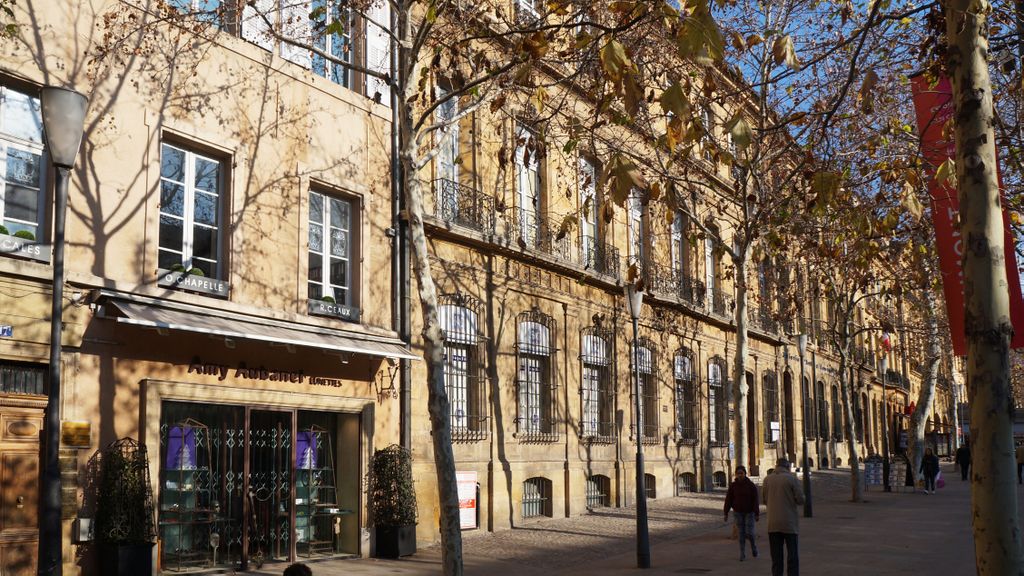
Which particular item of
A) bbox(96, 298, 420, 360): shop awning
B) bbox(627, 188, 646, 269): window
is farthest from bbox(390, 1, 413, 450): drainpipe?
bbox(627, 188, 646, 269): window

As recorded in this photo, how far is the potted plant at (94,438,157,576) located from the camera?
41.0ft

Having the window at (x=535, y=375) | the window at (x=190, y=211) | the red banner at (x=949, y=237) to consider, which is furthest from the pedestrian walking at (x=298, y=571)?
the window at (x=535, y=375)

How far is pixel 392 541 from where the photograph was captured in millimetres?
16922

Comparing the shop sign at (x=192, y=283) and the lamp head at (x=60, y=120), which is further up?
the lamp head at (x=60, y=120)

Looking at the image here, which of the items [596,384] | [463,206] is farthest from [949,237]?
[596,384]

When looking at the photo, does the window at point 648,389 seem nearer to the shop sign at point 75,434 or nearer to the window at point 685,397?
the window at point 685,397

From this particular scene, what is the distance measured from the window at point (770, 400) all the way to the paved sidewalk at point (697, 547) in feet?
34.6

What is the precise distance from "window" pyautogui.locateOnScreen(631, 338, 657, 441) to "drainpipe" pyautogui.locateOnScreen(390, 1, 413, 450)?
1064 centimetres

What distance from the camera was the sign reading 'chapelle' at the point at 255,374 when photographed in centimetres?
1453

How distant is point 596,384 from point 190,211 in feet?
42.4

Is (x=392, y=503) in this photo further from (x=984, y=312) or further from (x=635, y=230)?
(x=635, y=230)

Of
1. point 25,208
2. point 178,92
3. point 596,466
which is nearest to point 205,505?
point 25,208

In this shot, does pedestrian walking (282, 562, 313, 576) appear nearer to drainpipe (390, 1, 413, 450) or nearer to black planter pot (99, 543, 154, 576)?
→ black planter pot (99, 543, 154, 576)

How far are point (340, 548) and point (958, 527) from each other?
12936 millimetres
